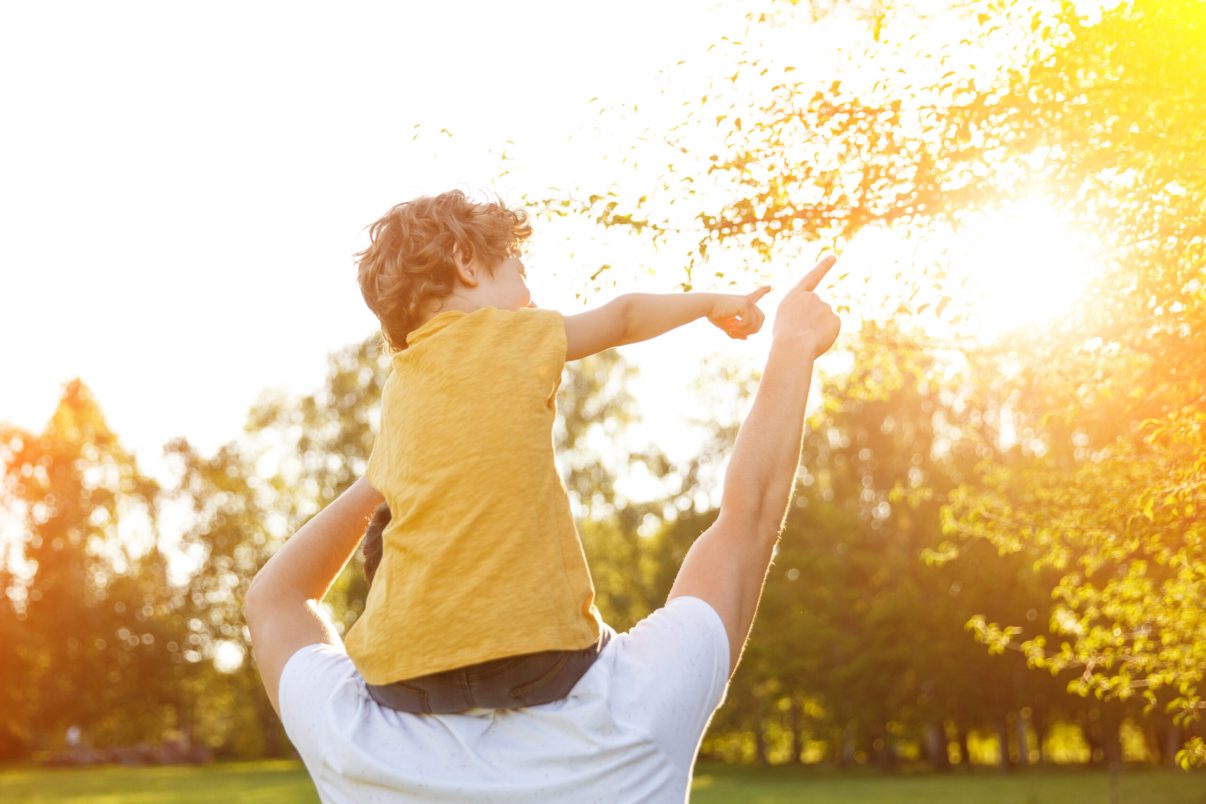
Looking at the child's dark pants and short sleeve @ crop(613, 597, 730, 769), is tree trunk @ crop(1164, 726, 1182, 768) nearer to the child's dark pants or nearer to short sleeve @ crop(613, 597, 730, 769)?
short sleeve @ crop(613, 597, 730, 769)

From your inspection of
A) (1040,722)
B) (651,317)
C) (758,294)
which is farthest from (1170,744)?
(651,317)

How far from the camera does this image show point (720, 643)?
204 cm

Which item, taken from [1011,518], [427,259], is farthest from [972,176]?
[427,259]

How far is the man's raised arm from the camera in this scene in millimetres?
2117

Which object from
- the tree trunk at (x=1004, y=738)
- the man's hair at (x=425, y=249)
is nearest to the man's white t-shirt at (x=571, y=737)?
the man's hair at (x=425, y=249)

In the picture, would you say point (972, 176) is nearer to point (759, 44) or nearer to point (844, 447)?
point (759, 44)

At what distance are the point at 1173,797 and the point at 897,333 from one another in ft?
88.0

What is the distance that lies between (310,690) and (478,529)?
1.21ft

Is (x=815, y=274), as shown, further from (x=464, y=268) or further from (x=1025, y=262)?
(x=1025, y=262)

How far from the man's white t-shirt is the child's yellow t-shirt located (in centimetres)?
7

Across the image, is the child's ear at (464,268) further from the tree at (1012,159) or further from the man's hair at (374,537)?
the tree at (1012,159)

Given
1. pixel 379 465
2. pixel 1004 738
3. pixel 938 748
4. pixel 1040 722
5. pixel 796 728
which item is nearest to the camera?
pixel 379 465

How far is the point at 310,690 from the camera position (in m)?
2.15

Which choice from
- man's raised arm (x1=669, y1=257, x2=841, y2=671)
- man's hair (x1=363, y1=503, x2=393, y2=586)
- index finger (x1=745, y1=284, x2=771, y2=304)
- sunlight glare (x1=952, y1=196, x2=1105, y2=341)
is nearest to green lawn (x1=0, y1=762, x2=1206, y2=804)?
sunlight glare (x1=952, y1=196, x2=1105, y2=341)
